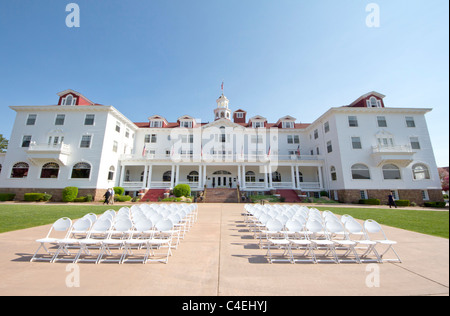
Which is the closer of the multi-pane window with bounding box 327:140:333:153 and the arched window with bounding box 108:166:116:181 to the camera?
the arched window with bounding box 108:166:116:181

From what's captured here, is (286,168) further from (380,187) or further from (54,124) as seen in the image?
(54,124)

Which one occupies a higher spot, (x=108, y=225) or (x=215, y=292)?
(x=108, y=225)

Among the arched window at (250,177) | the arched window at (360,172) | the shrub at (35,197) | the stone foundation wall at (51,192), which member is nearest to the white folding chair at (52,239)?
the stone foundation wall at (51,192)

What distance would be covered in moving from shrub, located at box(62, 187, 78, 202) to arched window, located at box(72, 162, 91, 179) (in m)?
1.94

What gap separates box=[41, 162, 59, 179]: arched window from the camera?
23844mm

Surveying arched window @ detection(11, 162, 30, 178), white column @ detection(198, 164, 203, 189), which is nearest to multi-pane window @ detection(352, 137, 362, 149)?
white column @ detection(198, 164, 203, 189)

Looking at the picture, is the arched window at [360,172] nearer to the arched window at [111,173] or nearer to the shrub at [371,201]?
the shrub at [371,201]

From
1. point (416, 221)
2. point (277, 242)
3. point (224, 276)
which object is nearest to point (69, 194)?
point (224, 276)

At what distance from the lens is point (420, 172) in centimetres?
2494

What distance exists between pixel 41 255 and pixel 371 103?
3665 centimetres

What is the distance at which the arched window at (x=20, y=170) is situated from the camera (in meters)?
23.8

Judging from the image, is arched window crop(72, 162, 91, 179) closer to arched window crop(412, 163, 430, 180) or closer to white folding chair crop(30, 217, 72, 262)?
white folding chair crop(30, 217, 72, 262)
